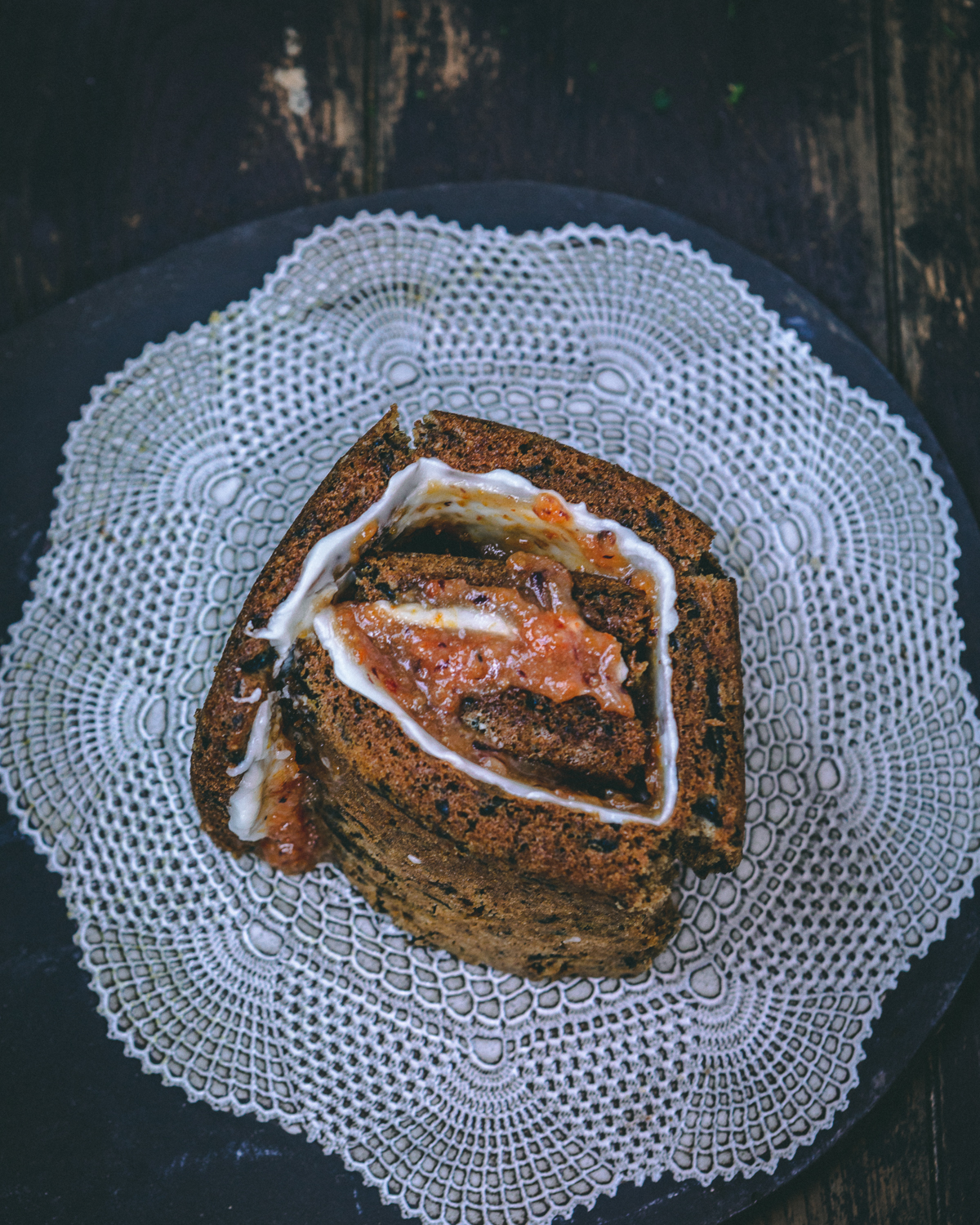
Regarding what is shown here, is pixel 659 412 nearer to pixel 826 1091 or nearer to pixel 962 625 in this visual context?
pixel 962 625

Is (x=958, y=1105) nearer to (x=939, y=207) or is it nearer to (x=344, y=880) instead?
(x=344, y=880)

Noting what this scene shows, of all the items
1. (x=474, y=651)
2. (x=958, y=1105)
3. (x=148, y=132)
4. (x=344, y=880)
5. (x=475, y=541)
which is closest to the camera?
(x=474, y=651)

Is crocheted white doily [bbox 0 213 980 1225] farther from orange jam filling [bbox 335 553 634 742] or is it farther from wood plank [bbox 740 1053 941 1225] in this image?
orange jam filling [bbox 335 553 634 742]

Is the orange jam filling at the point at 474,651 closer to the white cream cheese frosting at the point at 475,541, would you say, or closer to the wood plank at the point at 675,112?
the white cream cheese frosting at the point at 475,541

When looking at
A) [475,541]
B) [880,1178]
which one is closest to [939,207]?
[475,541]

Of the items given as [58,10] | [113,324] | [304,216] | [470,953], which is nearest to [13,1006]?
[470,953]

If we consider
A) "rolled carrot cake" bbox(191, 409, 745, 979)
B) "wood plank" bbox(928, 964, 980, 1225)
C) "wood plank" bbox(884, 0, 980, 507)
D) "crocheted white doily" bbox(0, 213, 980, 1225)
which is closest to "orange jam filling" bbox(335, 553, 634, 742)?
"rolled carrot cake" bbox(191, 409, 745, 979)
